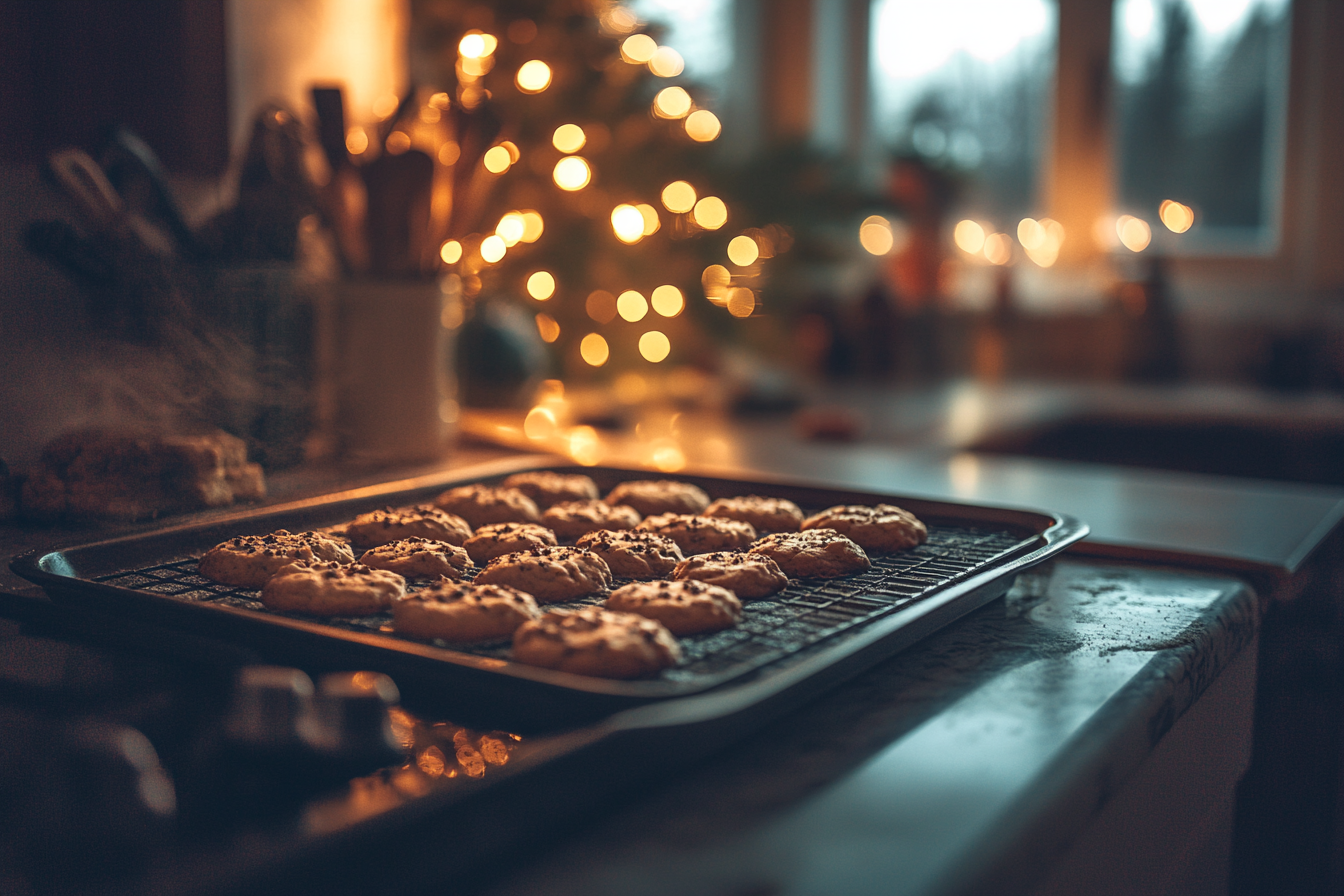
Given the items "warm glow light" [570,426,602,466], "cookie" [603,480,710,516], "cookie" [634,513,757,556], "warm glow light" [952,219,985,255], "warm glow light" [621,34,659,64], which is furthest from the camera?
"warm glow light" [952,219,985,255]

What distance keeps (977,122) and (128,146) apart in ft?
9.86

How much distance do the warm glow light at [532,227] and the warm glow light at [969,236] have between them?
2.00 m

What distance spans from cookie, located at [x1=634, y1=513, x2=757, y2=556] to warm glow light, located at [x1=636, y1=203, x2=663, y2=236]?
1233mm

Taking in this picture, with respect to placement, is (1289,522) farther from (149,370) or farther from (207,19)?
(207,19)

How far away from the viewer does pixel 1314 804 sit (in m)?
1.05

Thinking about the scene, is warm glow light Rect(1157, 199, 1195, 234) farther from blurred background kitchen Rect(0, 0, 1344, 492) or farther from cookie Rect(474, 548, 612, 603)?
cookie Rect(474, 548, 612, 603)

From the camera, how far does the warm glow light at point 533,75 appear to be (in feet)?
5.75

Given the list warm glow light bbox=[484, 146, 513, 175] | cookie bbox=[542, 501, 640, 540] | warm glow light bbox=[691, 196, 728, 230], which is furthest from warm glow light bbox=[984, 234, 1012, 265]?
cookie bbox=[542, 501, 640, 540]

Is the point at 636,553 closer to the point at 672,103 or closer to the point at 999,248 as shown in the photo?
the point at 672,103

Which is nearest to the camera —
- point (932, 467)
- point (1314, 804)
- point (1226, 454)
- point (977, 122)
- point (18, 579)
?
point (18, 579)

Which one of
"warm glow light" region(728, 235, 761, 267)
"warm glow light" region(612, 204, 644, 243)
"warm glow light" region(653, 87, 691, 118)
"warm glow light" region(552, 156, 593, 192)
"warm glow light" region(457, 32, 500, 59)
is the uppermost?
"warm glow light" region(653, 87, 691, 118)

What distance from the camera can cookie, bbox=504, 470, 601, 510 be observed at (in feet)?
3.61

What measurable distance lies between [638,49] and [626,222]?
316mm

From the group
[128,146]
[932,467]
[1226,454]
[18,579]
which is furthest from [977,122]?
[18,579]
